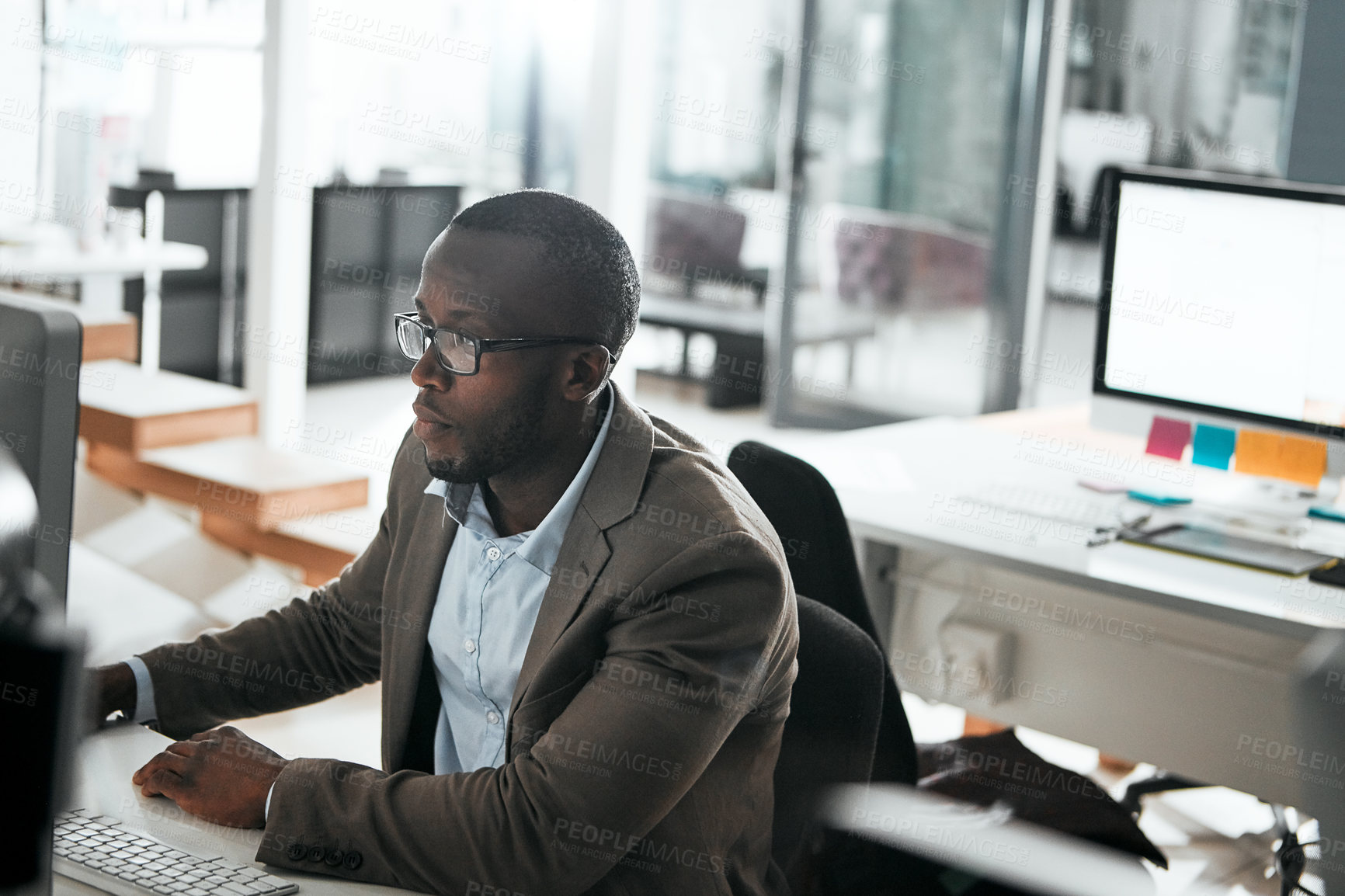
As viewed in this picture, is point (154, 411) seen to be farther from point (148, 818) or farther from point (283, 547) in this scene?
point (148, 818)

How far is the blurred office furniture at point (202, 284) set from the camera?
5.55 metres

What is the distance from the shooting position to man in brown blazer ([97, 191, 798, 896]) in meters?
1.18

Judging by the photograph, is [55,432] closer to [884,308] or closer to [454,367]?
[454,367]

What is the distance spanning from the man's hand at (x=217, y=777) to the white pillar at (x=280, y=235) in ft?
10.0

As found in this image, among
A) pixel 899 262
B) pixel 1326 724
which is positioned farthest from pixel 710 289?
pixel 1326 724

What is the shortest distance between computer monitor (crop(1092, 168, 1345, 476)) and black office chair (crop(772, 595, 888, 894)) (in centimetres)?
117

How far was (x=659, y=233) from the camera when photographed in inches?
293

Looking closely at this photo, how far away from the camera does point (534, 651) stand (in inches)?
51.6

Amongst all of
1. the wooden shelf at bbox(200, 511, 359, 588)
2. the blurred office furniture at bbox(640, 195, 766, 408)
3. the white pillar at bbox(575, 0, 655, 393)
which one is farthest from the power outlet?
the blurred office furniture at bbox(640, 195, 766, 408)

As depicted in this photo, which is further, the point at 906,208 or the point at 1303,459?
the point at 906,208

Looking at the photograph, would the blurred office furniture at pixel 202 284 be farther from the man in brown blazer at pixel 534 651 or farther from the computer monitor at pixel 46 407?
the computer monitor at pixel 46 407

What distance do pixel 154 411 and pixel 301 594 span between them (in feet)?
2.30

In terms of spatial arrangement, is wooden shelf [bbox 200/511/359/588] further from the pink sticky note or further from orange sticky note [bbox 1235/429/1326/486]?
orange sticky note [bbox 1235/429/1326/486]

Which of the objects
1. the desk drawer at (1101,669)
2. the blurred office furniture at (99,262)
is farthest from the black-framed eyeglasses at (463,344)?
the blurred office furniture at (99,262)
